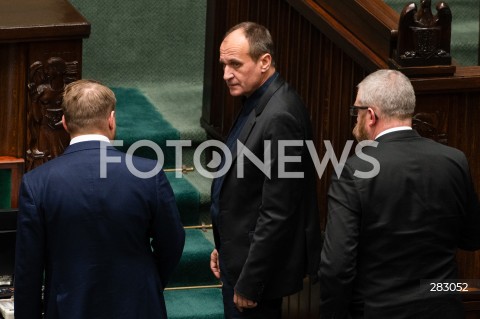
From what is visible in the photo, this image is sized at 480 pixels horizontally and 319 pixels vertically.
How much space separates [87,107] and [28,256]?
1.88ft

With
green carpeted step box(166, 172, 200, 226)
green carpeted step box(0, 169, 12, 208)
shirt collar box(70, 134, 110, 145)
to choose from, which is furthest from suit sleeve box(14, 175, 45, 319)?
green carpeted step box(166, 172, 200, 226)

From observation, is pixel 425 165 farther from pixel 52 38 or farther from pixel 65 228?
pixel 52 38

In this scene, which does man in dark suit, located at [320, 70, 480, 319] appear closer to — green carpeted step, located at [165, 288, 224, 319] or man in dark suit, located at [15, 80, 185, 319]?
man in dark suit, located at [15, 80, 185, 319]

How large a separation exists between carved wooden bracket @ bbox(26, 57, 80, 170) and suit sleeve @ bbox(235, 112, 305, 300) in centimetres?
111

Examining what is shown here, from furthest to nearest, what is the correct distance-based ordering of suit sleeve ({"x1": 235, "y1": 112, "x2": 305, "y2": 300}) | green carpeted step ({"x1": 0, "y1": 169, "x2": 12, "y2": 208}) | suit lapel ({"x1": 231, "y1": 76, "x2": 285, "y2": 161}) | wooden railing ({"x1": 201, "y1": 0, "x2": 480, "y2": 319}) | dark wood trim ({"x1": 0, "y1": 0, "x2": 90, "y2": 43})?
1. green carpeted step ({"x1": 0, "y1": 169, "x2": 12, "y2": 208})
2. dark wood trim ({"x1": 0, "y1": 0, "x2": 90, "y2": 43})
3. wooden railing ({"x1": 201, "y1": 0, "x2": 480, "y2": 319})
4. suit lapel ({"x1": 231, "y1": 76, "x2": 285, "y2": 161})
5. suit sleeve ({"x1": 235, "y1": 112, "x2": 305, "y2": 300})

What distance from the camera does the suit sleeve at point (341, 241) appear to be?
14.0ft

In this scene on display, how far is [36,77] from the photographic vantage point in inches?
212

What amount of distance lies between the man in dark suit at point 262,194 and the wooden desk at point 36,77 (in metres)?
0.83

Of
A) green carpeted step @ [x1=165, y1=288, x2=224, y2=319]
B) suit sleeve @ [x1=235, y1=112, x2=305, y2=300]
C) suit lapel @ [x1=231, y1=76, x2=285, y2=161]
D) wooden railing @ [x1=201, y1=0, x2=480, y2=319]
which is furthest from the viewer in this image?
green carpeted step @ [x1=165, y1=288, x2=224, y2=319]

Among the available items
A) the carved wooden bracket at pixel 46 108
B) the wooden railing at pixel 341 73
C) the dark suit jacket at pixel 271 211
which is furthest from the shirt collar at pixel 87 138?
the wooden railing at pixel 341 73

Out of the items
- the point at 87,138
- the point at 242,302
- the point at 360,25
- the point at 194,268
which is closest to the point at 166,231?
the point at 87,138

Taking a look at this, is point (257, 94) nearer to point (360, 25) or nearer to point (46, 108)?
point (360, 25)

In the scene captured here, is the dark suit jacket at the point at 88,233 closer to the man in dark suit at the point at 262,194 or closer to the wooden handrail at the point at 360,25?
the man in dark suit at the point at 262,194

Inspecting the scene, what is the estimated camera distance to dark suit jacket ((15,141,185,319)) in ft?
14.0
